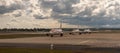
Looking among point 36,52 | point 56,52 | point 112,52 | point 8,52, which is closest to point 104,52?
point 112,52

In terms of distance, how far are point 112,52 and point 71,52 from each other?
439 centimetres

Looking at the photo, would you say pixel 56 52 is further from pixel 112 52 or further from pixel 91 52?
pixel 112 52

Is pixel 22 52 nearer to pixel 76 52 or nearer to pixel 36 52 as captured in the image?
pixel 36 52

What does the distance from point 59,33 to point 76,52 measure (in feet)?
189

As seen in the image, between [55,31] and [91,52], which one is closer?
[91,52]

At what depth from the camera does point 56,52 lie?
3291cm

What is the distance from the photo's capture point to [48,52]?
32875mm

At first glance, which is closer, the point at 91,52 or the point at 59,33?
the point at 91,52

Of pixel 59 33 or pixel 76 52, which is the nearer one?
pixel 76 52

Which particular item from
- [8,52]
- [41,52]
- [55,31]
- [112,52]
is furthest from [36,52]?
[55,31]

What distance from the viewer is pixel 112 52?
33.5 metres

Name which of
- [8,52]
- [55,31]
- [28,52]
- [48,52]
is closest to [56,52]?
[48,52]

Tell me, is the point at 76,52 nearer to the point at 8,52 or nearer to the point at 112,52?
the point at 112,52

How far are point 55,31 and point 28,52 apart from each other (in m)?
55.3
